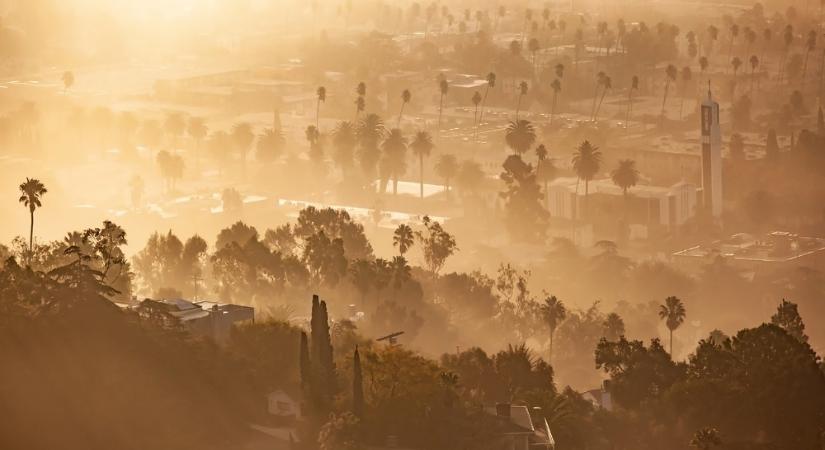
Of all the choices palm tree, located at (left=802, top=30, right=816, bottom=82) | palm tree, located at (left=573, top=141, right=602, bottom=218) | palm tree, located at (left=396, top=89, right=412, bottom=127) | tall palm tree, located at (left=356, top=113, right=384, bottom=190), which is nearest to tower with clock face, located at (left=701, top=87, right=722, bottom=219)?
palm tree, located at (left=573, top=141, right=602, bottom=218)

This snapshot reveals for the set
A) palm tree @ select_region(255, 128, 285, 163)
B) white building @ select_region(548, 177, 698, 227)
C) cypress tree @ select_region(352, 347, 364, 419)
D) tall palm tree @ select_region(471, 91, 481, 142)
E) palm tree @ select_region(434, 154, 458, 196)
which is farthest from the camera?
tall palm tree @ select_region(471, 91, 481, 142)

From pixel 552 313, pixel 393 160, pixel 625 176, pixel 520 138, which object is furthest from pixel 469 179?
pixel 552 313

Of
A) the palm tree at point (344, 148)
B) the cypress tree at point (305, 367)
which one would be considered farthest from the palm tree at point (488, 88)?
the cypress tree at point (305, 367)

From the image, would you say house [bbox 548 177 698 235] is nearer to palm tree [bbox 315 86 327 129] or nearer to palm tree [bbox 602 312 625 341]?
palm tree [bbox 602 312 625 341]

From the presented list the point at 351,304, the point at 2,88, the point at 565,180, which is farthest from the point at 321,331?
the point at 2,88

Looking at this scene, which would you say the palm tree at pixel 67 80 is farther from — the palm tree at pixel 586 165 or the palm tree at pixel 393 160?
the palm tree at pixel 586 165

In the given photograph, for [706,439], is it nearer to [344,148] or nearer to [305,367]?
[305,367]

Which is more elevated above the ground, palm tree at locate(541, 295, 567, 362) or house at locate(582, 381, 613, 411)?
palm tree at locate(541, 295, 567, 362)
